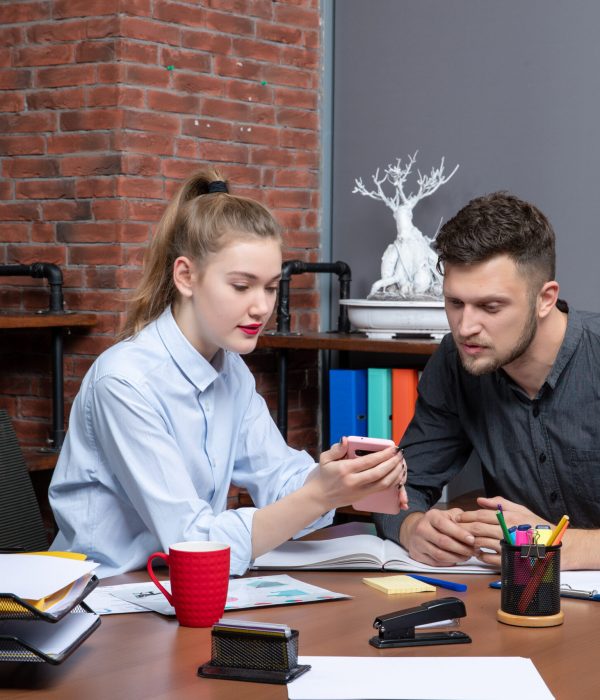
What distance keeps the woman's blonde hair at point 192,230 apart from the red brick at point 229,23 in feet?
4.36

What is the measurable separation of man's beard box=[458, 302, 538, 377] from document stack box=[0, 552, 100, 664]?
84 cm

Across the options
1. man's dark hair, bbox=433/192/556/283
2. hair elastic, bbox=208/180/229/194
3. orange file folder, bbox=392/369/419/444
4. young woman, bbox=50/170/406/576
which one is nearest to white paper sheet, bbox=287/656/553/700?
young woman, bbox=50/170/406/576

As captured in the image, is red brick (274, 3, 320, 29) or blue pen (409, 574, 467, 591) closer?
blue pen (409, 574, 467, 591)

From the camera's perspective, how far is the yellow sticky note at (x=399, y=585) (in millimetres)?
1553

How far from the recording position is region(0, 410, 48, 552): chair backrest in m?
1.93

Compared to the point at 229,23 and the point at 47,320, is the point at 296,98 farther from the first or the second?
the point at 47,320

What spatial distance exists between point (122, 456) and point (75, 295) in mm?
1540

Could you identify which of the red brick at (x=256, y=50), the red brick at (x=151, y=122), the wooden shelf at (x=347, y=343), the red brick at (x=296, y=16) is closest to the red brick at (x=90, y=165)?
the red brick at (x=151, y=122)

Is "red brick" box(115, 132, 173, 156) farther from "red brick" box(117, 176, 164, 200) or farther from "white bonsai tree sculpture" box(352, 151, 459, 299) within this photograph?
"white bonsai tree sculpture" box(352, 151, 459, 299)

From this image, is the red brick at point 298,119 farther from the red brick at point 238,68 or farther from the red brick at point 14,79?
Answer: the red brick at point 14,79

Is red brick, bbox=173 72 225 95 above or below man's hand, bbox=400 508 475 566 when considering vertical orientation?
above

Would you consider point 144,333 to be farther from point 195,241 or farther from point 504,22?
point 504,22

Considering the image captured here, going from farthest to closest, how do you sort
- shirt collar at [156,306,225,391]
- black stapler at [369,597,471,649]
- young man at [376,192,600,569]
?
shirt collar at [156,306,225,391]
young man at [376,192,600,569]
black stapler at [369,597,471,649]

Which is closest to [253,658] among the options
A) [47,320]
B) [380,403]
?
[47,320]
